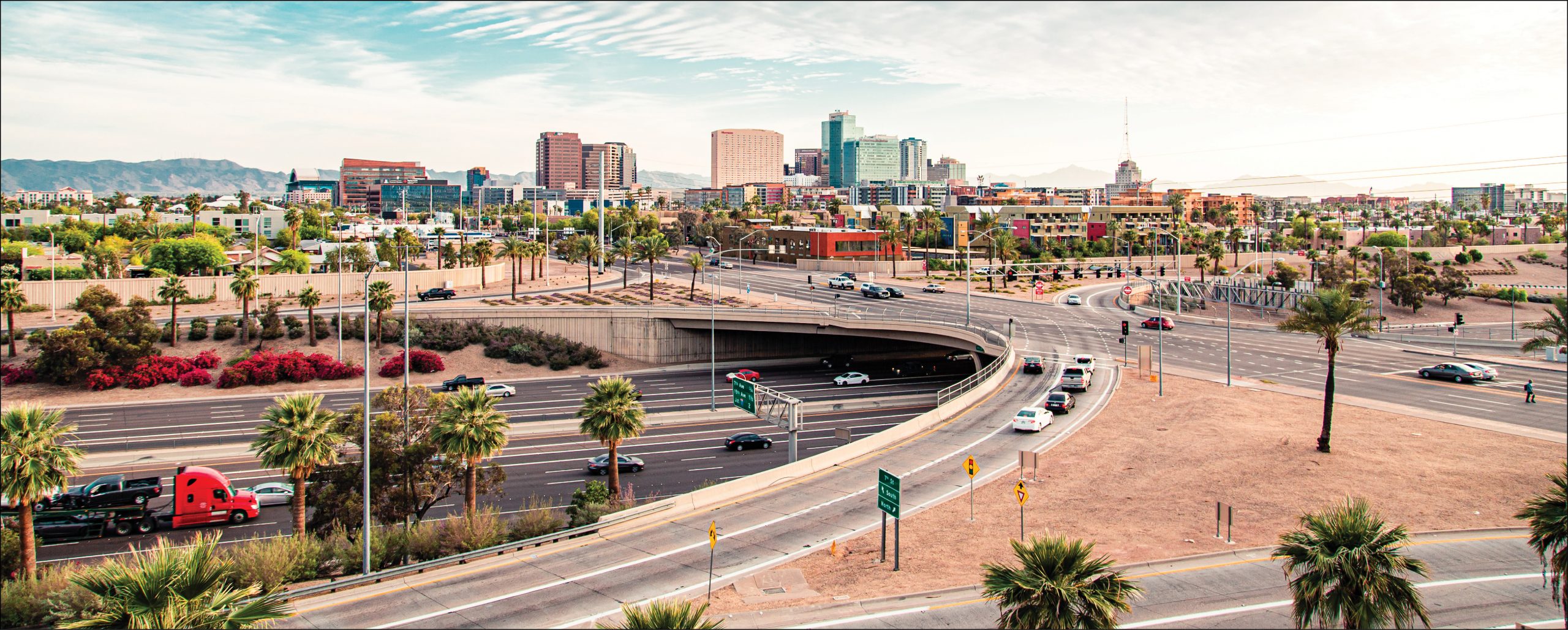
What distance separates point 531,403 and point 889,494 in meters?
43.8

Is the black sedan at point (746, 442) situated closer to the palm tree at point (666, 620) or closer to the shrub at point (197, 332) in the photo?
the palm tree at point (666, 620)

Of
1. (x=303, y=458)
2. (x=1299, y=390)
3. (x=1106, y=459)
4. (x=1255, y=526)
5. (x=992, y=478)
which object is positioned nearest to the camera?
(x=1255, y=526)

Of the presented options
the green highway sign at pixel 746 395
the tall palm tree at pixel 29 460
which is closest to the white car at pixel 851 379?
the green highway sign at pixel 746 395

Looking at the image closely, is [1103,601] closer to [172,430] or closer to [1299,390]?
[1299,390]

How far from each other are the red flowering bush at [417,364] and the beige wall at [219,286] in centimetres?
957

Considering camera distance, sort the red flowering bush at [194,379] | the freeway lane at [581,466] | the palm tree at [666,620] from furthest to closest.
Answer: the red flowering bush at [194,379] → the freeway lane at [581,466] → the palm tree at [666,620]

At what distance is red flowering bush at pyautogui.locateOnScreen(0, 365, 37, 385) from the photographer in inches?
2462

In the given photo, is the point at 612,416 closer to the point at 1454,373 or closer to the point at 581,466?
→ the point at 581,466

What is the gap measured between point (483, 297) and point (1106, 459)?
74810mm

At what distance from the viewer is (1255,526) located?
94.8ft

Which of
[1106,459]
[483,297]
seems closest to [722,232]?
[483,297]

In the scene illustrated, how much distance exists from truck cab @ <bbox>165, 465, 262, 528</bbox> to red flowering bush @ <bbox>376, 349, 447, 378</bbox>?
3065 cm

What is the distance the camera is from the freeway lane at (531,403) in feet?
173

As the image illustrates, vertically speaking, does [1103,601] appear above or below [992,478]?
above
